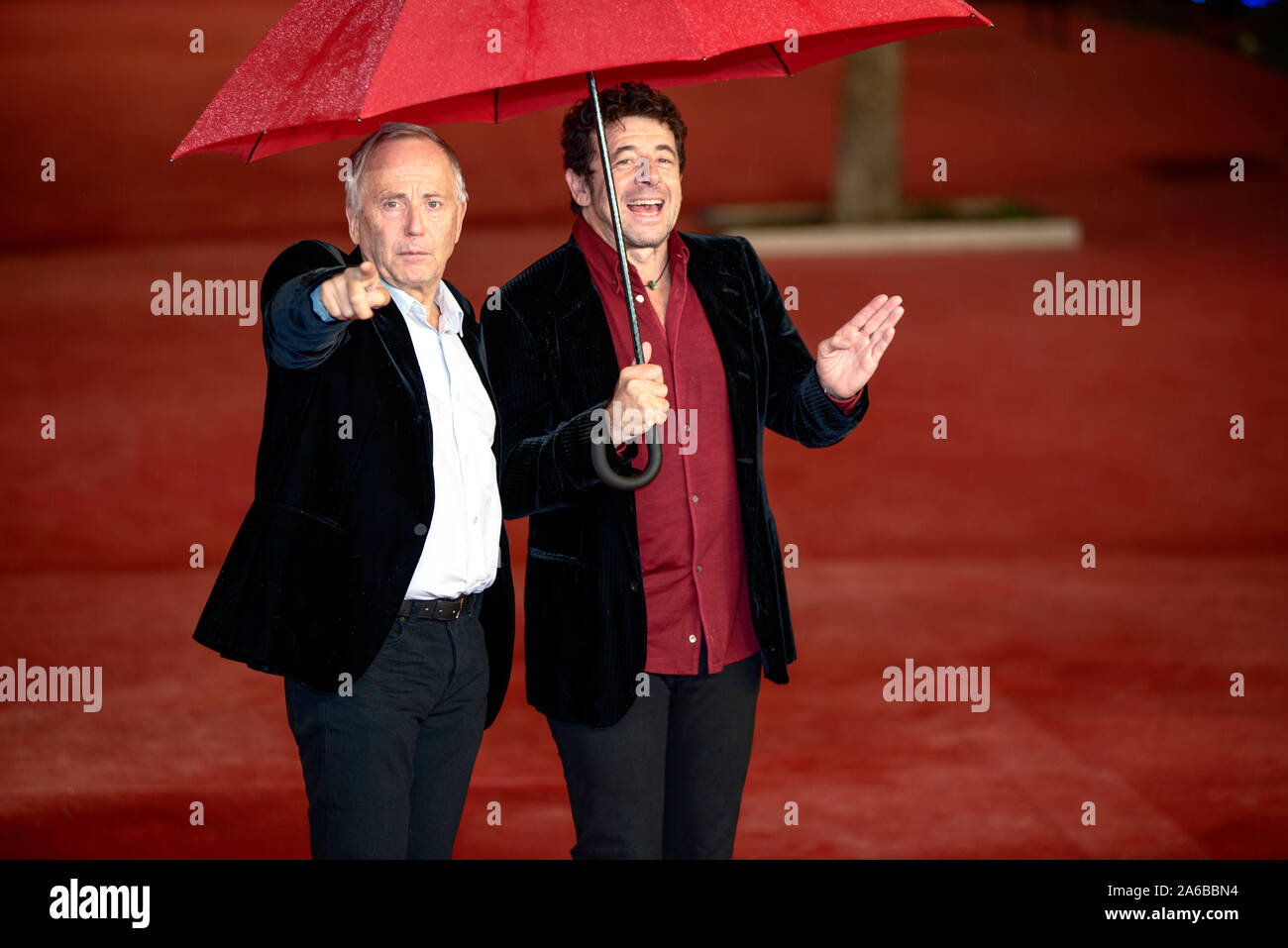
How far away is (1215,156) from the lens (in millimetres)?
24453

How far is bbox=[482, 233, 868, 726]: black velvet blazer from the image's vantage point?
3.41 meters

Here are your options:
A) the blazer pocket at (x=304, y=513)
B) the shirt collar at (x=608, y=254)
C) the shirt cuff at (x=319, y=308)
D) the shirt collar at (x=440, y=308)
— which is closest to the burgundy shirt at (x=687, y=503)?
the shirt collar at (x=608, y=254)

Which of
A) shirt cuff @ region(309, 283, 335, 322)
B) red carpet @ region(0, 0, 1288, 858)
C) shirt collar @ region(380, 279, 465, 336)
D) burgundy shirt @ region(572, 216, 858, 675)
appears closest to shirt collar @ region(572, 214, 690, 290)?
burgundy shirt @ region(572, 216, 858, 675)

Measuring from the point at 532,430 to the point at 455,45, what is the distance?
0.86 m

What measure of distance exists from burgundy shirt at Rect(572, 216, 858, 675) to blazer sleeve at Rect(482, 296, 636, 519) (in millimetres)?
126

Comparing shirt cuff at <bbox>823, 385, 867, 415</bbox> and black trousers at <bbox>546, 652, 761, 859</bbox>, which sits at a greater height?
shirt cuff at <bbox>823, 385, 867, 415</bbox>

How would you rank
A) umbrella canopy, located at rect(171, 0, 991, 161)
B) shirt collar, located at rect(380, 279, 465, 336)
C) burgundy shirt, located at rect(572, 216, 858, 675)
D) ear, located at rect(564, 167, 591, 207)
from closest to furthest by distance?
umbrella canopy, located at rect(171, 0, 991, 161) < shirt collar, located at rect(380, 279, 465, 336) < burgundy shirt, located at rect(572, 216, 858, 675) < ear, located at rect(564, 167, 591, 207)

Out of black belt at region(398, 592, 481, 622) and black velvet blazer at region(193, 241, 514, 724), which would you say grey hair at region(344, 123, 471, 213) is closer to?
black velvet blazer at region(193, 241, 514, 724)

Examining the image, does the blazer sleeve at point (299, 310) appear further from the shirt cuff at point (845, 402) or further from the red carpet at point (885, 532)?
the red carpet at point (885, 532)

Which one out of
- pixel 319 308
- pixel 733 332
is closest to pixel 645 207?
pixel 733 332

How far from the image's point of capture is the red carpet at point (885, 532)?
5648 mm

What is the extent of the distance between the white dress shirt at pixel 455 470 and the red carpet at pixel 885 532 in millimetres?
2346

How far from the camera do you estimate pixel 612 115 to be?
11.3 feet

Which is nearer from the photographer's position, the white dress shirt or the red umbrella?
the red umbrella
